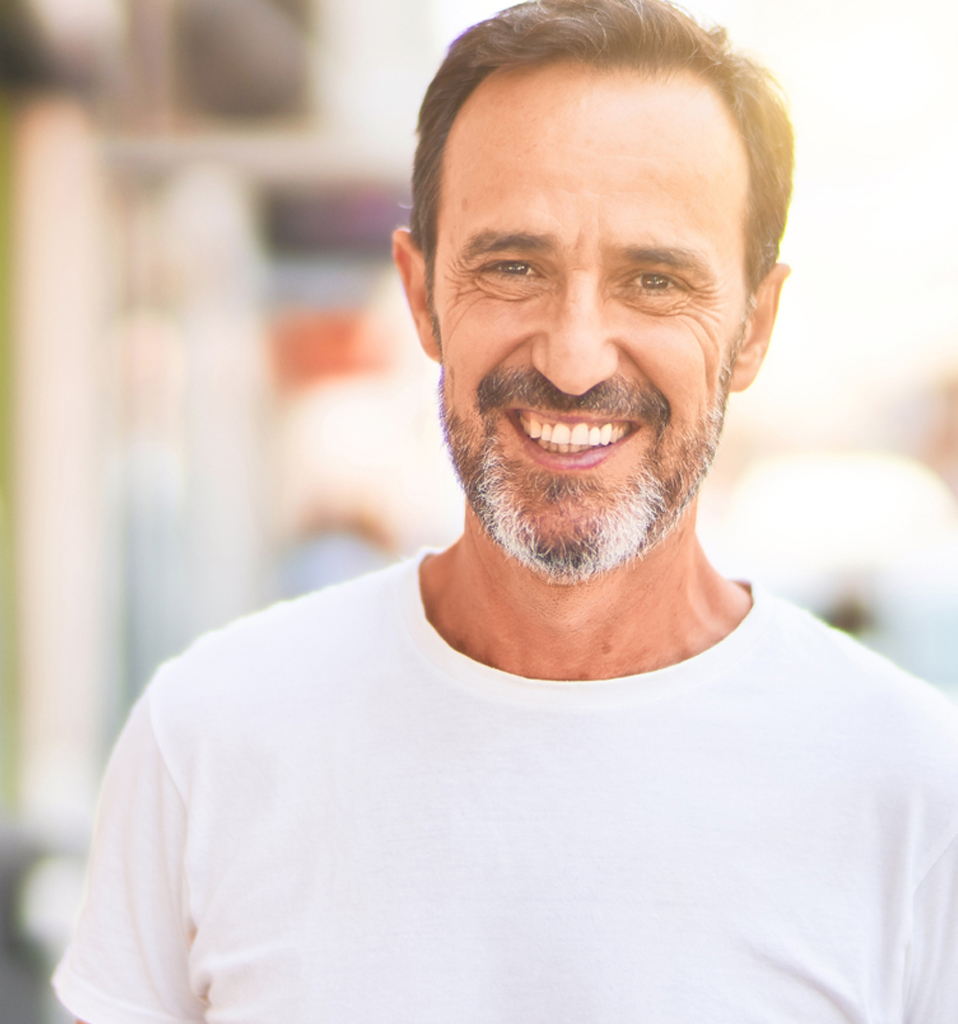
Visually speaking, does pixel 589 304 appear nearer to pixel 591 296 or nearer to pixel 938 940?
pixel 591 296

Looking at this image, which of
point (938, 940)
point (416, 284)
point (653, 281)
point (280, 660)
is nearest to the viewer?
point (938, 940)

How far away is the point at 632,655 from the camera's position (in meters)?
1.59

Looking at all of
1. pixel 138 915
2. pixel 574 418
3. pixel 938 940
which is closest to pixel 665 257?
pixel 574 418

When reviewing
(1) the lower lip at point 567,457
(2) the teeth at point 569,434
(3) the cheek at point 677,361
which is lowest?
(1) the lower lip at point 567,457

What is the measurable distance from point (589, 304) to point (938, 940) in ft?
3.08

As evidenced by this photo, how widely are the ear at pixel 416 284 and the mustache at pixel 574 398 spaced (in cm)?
22

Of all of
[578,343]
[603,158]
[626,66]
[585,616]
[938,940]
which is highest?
[626,66]

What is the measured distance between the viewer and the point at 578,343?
58.2 inches

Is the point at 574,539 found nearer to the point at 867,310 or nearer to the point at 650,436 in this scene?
the point at 650,436

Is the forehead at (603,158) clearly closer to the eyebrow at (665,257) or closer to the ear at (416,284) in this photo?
the eyebrow at (665,257)

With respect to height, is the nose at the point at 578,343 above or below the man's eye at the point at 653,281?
below

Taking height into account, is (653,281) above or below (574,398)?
above

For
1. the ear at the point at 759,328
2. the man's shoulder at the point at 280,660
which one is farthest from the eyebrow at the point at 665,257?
the man's shoulder at the point at 280,660

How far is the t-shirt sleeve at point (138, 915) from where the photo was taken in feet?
5.24
